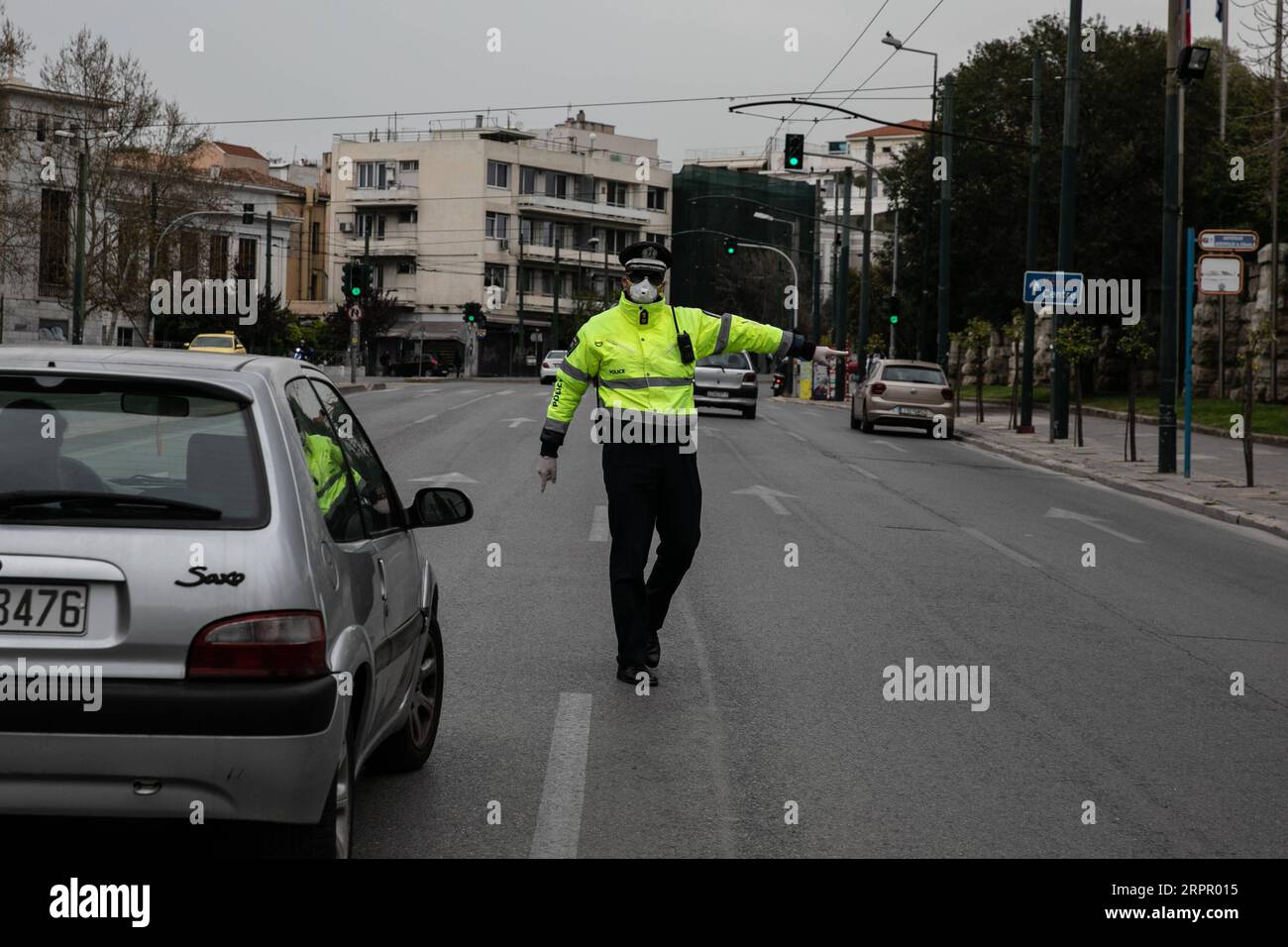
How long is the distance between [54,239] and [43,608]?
56754 millimetres

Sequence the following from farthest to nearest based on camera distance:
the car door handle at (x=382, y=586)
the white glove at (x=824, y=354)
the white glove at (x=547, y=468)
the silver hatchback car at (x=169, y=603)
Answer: the white glove at (x=824, y=354)
the white glove at (x=547, y=468)
the car door handle at (x=382, y=586)
the silver hatchback car at (x=169, y=603)

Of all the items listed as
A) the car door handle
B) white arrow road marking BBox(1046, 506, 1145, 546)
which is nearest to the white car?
white arrow road marking BBox(1046, 506, 1145, 546)

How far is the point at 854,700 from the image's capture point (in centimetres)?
754

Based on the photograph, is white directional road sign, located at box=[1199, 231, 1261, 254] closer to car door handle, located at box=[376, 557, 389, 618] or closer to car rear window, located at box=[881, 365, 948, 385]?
car rear window, located at box=[881, 365, 948, 385]

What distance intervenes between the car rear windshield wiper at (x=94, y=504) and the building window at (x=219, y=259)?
2310 inches

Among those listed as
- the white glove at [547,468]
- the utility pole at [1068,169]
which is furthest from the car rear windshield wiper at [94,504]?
the utility pole at [1068,169]

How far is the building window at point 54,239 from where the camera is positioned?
56.1 metres

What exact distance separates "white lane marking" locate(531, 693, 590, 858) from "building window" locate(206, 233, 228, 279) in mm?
56293

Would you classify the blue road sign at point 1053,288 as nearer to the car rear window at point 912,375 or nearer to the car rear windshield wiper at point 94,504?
the car rear window at point 912,375

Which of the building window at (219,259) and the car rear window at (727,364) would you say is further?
the building window at (219,259)
